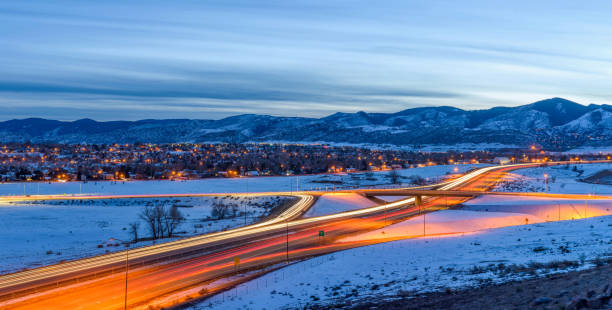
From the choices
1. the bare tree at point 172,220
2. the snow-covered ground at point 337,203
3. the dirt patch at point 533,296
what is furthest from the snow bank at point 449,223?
the dirt patch at point 533,296

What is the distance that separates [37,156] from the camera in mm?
189000

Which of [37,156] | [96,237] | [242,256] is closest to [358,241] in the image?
[242,256]

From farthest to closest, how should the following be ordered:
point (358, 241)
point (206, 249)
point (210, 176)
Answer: point (210, 176)
point (358, 241)
point (206, 249)

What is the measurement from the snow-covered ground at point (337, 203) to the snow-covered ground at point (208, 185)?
24.5 m

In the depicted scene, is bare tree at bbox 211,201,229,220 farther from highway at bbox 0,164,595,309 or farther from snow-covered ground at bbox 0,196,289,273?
highway at bbox 0,164,595,309

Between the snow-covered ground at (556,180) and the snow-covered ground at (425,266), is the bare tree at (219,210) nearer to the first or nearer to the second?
the snow-covered ground at (425,266)

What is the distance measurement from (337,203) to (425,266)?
149 ft

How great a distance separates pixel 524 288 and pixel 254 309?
1206cm

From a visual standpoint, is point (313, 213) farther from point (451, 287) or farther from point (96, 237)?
point (451, 287)

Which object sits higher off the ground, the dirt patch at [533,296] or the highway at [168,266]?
the dirt patch at [533,296]

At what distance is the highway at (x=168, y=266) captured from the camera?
30047 millimetres

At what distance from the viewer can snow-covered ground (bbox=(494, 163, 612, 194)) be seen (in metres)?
98.6

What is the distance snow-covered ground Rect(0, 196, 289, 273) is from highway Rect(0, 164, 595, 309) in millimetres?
5786

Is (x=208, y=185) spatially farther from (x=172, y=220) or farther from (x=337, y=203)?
(x=172, y=220)
